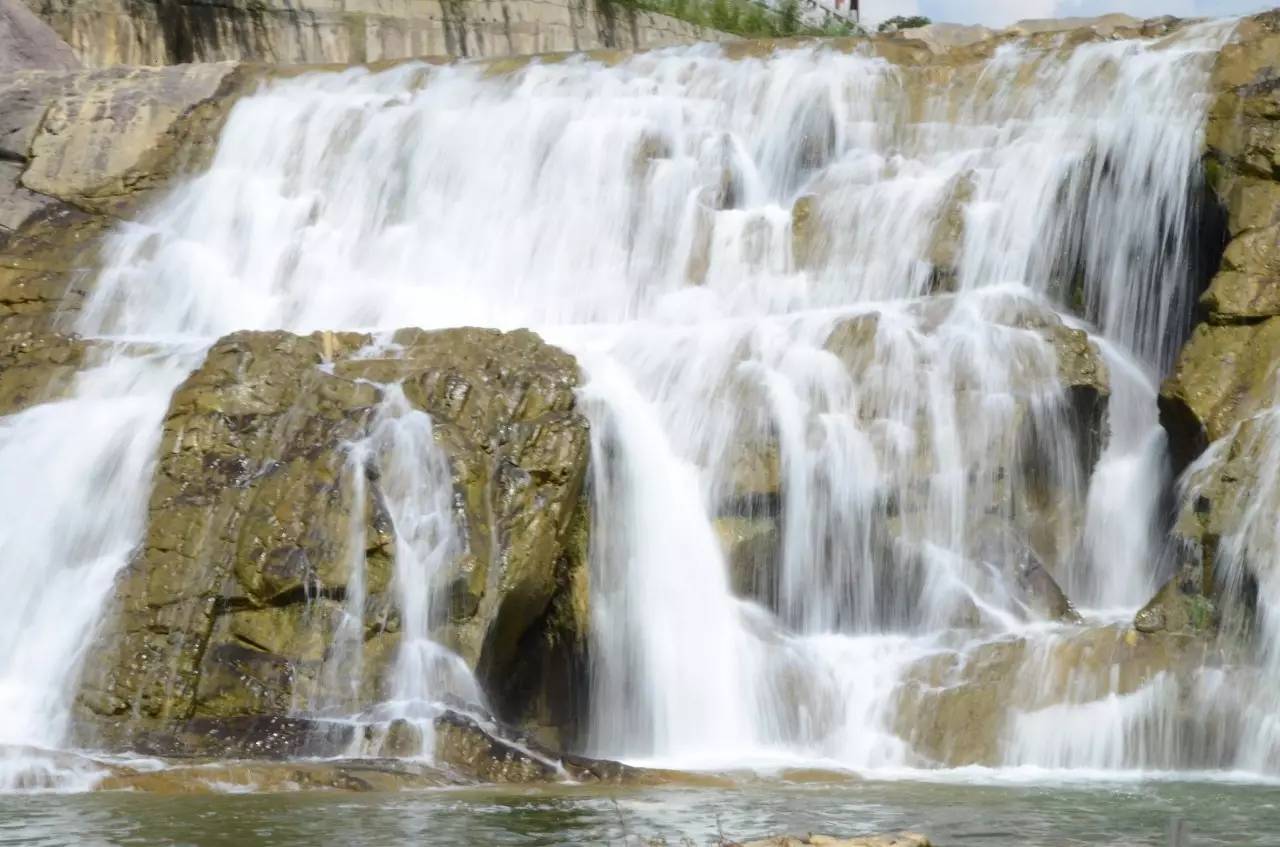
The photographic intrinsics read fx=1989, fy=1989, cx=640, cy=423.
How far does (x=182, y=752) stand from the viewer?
44.0 feet

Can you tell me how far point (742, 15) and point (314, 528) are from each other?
93.4ft

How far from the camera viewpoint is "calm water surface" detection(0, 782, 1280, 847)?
10.4 metres

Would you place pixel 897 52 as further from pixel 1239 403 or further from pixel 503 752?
pixel 503 752

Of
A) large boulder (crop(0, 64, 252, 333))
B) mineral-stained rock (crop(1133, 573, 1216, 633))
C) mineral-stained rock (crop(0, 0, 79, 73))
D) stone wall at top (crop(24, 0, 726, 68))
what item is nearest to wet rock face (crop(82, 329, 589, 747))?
mineral-stained rock (crop(1133, 573, 1216, 633))

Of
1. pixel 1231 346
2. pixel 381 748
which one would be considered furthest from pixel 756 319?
pixel 381 748

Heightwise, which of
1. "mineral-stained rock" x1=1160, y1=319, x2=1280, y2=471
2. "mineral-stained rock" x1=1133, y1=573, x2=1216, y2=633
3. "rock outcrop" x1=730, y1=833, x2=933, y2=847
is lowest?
"rock outcrop" x1=730, y1=833, x2=933, y2=847

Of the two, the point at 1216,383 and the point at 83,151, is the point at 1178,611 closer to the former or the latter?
the point at 1216,383

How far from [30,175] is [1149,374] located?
1368 centimetres

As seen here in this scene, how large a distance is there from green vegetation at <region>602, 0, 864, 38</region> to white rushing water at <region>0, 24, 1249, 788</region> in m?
14.3

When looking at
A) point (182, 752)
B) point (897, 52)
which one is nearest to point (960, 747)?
point (182, 752)

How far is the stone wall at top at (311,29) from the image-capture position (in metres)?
29.2

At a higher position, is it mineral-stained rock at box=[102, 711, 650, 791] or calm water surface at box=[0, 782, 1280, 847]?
mineral-stained rock at box=[102, 711, 650, 791]

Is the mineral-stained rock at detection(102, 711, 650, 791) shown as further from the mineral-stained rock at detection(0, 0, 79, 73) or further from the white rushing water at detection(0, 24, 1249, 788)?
the mineral-stained rock at detection(0, 0, 79, 73)

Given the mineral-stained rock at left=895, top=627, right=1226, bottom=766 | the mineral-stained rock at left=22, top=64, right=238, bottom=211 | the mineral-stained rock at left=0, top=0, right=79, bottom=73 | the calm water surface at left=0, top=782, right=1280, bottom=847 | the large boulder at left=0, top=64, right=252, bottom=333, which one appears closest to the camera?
the calm water surface at left=0, top=782, right=1280, bottom=847
